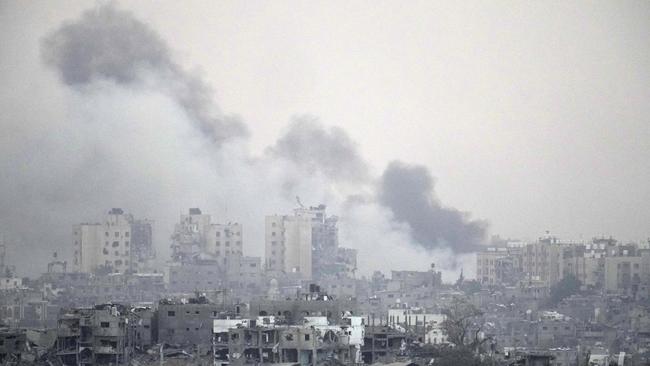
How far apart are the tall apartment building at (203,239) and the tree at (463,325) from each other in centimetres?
1313

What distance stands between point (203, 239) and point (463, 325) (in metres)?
27.4

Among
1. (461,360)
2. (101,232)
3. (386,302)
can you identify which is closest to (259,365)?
(461,360)

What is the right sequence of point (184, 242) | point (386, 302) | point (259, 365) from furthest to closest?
point (184, 242), point (386, 302), point (259, 365)

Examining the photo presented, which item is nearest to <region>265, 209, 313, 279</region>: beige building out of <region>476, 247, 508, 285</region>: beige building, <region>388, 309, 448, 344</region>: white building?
<region>476, 247, 508, 285</region>: beige building

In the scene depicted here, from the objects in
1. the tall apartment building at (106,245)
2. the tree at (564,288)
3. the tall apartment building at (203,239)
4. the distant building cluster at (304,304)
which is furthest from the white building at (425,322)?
the tall apartment building at (106,245)

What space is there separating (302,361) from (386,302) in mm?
25056

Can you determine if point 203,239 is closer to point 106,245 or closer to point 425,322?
point 106,245

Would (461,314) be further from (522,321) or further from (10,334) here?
(10,334)

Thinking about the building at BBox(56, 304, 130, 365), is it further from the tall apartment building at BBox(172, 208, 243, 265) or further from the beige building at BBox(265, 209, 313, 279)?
the beige building at BBox(265, 209, 313, 279)

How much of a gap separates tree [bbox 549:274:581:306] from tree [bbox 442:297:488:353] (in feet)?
18.1

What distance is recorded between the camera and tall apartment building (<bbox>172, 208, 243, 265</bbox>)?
76750 mm

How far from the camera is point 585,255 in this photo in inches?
3061

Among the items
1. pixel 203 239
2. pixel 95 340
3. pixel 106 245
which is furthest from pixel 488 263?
pixel 95 340

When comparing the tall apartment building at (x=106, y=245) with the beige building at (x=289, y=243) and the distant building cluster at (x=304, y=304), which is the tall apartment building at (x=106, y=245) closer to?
the distant building cluster at (x=304, y=304)
